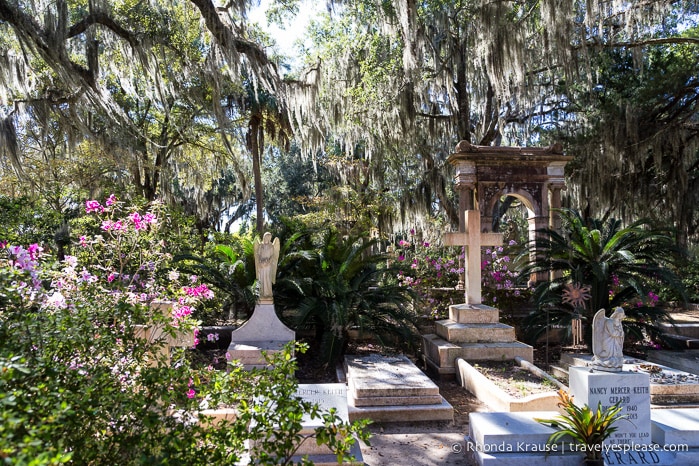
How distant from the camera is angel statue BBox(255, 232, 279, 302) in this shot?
7.28m

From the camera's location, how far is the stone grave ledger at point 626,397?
4160 mm

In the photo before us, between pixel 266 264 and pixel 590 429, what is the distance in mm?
4696

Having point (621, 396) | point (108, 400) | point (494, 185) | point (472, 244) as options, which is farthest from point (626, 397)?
point (494, 185)

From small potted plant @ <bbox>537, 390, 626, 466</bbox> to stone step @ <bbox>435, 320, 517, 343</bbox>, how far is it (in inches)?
146

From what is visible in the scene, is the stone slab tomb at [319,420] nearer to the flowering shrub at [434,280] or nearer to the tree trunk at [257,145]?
the flowering shrub at [434,280]

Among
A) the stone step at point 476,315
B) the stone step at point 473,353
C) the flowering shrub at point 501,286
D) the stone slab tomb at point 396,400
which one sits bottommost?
the stone slab tomb at point 396,400

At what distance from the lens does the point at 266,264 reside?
7273 mm

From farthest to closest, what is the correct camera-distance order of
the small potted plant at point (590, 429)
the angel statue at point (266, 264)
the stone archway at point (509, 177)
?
the stone archway at point (509, 177) → the angel statue at point (266, 264) → the small potted plant at point (590, 429)

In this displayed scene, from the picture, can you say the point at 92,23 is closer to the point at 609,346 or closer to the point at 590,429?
the point at 609,346

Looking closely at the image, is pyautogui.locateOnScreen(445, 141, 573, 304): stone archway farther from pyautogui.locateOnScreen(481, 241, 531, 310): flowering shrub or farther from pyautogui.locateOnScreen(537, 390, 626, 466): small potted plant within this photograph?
pyautogui.locateOnScreen(537, 390, 626, 466): small potted plant

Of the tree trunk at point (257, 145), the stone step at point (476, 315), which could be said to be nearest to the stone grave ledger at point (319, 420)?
the stone step at point (476, 315)

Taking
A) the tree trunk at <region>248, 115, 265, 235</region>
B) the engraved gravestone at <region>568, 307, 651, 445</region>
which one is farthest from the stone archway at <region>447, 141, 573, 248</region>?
the engraved gravestone at <region>568, 307, 651, 445</region>

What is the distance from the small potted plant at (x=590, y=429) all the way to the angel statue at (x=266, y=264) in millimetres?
4397

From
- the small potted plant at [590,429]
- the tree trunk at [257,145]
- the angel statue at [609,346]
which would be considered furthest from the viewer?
the tree trunk at [257,145]
